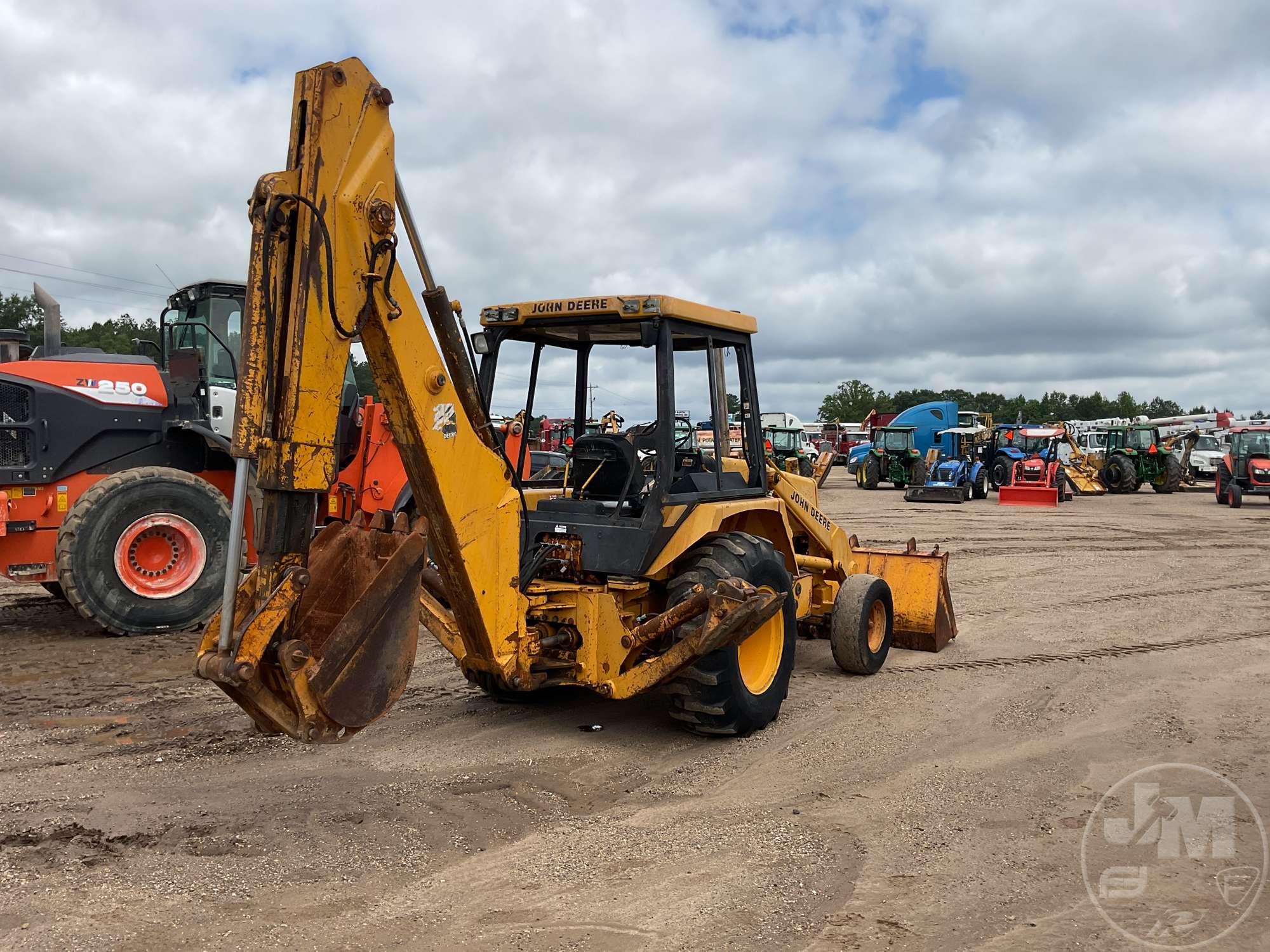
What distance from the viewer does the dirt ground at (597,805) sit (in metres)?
3.50

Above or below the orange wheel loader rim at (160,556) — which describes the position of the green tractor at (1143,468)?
above

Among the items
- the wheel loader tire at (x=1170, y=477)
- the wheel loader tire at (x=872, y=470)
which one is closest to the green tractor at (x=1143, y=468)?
the wheel loader tire at (x=1170, y=477)

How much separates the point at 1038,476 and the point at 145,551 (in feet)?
77.7

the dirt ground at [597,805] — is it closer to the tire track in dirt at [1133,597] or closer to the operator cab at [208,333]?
the tire track in dirt at [1133,597]

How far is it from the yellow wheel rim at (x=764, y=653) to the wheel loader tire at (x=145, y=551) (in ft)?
15.0

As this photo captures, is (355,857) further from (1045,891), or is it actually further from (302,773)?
(1045,891)

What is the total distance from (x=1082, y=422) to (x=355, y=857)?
44.5m

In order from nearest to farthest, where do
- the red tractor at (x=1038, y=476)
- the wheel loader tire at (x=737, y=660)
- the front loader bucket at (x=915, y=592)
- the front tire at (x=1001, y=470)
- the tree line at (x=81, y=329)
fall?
A: the wheel loader tire at (x=737, y=660)
the front loader bucket at (x=915, y=592)
the red tractor at (x=1038, y=476)
the front tire at (x=1001, y=470)
the tree line at (x=81, y=329)

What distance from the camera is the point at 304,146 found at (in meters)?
3.76

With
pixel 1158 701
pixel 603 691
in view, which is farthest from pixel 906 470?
pixel 603 691

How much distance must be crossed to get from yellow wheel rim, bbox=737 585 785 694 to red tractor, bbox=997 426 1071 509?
19685 millimetres

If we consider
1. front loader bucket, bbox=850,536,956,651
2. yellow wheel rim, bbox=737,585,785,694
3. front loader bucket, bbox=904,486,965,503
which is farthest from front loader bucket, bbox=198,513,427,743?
front loader bucket, bbox=904,486,965,503

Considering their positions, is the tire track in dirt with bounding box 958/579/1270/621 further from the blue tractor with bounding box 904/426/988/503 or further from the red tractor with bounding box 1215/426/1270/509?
the red tractor with bounding box 1215/426/1270/509

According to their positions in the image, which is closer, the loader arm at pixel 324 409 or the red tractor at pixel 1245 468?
the loader arm at pixel 324 409
